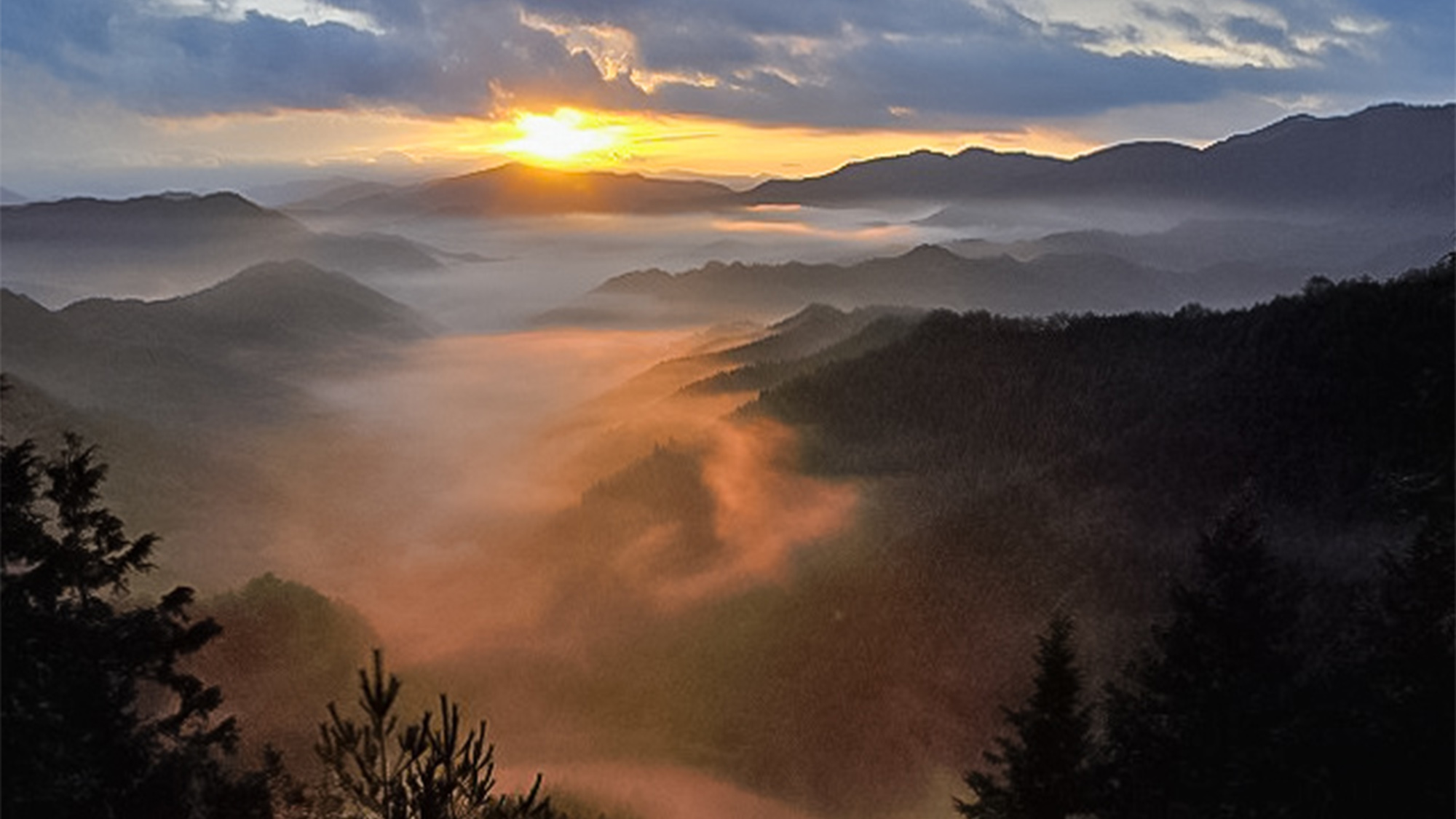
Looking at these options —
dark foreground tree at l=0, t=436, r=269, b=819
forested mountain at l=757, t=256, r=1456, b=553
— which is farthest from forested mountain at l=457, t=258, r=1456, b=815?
dark foreground tree at l=0, t=436, r=269, b=819

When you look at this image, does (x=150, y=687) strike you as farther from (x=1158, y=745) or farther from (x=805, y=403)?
(x=805, y=403)

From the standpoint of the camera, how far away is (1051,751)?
77.8ft

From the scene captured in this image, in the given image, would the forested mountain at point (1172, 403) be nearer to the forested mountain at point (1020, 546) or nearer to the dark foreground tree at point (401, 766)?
the forested mountain at point (1020, 546)

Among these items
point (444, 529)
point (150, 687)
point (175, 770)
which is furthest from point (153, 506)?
point (175, 770)

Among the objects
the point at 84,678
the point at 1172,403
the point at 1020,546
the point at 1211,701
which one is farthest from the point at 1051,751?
the point at 1172,403

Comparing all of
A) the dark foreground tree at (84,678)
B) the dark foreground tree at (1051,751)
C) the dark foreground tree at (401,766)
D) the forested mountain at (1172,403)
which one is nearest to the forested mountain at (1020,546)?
the forested mountain at (1172,403)

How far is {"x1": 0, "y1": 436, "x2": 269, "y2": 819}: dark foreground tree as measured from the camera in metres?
16.8

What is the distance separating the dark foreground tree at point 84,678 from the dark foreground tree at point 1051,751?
685 inches

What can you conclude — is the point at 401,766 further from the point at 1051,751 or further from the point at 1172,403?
the point at 1172,403

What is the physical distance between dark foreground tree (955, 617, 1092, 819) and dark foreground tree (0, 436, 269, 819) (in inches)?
685

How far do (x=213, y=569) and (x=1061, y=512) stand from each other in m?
98.5

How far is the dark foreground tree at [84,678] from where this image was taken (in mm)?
16750

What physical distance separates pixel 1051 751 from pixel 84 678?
2075cm

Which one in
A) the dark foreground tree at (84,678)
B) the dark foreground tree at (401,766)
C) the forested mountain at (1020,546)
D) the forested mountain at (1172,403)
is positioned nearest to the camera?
the dark foreground tree at (401,766)
